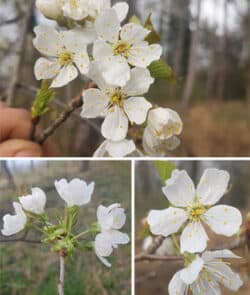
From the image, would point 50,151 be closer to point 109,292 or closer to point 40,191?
point 40,191

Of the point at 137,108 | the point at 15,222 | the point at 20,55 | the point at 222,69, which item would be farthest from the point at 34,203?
the point at 222,69

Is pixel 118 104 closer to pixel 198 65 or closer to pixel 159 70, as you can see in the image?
pixel 159 70

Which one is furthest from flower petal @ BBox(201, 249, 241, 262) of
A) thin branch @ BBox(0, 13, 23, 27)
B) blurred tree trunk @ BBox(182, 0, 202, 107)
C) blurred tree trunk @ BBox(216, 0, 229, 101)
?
blurred tree trunk @ BBox(216, 0, 229, 101)

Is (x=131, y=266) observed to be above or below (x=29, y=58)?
below

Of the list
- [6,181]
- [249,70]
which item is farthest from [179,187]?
[249,70]

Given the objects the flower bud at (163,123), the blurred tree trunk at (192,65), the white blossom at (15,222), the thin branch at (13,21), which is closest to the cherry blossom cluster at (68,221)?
the white blossom at (15,222)

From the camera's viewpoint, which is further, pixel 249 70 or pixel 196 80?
pixel 249 70
